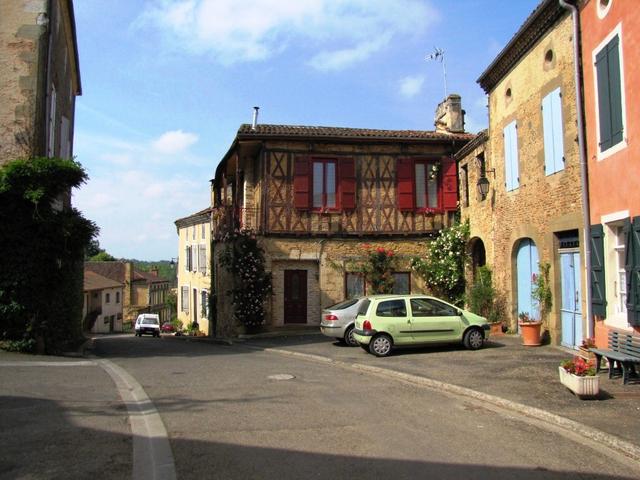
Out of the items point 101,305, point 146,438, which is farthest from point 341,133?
point 101,305

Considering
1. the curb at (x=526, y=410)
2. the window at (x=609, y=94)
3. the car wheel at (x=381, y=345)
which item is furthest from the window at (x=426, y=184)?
the window at (x=609, y=94)

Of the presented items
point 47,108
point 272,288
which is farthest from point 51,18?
point 272,288

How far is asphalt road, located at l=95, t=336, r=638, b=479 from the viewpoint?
193 inches

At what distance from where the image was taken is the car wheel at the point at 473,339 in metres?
13.0

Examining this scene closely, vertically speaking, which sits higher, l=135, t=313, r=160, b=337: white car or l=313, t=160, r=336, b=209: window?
l=313, t=160, r=336, b=209: window

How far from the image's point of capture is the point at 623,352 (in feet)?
29.6

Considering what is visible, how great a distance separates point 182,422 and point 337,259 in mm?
13182

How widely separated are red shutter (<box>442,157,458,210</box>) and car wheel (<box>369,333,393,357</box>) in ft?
27.1

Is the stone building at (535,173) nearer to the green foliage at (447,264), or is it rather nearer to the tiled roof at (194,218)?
the green foliage at (447,264)

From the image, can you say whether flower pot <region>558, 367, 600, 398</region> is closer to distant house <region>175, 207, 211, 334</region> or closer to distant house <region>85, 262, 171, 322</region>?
distant house <region>175, 207, 211, 334</region>

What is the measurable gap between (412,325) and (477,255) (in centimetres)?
667

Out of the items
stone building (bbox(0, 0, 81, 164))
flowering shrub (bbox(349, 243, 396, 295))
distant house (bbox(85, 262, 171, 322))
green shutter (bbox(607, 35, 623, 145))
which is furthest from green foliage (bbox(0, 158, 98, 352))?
distant house (bbox(85, 262, 171, 322))

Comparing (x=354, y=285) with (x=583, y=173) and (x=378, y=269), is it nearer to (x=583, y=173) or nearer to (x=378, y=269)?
(x=378, y=269)

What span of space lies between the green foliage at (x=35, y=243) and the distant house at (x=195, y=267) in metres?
14.3
